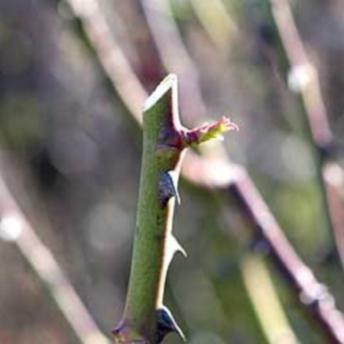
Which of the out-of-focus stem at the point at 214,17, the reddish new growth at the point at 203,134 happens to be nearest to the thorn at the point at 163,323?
the reddish new growth at the point at 203,134

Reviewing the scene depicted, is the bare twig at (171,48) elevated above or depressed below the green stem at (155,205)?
above

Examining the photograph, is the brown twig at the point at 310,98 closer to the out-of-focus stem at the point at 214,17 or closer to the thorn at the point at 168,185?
the out-of-focus stem at the point at 214,17

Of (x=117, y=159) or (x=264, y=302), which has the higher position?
(x=117, y=159)

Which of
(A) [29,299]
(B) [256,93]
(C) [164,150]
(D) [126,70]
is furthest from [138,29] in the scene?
(C) [164,150]

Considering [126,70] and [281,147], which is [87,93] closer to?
[281,147]

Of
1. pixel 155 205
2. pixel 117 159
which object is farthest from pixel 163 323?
pixel 117 159

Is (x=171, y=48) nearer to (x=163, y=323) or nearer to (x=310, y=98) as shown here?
(x=310, y=98)

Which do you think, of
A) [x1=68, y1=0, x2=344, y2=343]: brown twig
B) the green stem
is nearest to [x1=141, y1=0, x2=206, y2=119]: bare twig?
[x1=68, y1=0, x2=344, y2=343]: brown twig

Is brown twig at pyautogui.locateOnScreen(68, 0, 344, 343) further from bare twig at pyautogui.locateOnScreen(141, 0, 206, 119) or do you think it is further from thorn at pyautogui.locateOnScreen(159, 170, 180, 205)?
thorn at pyautogui.locateOnScreen(159, 170, 180, 205)
